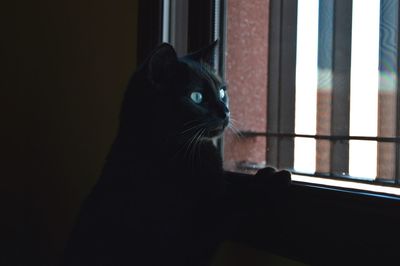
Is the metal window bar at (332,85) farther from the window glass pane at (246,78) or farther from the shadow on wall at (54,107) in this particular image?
the shadow on wall at (54,107)

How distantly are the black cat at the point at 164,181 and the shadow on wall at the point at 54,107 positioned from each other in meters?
0.48

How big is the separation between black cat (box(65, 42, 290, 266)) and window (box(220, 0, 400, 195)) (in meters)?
0.16

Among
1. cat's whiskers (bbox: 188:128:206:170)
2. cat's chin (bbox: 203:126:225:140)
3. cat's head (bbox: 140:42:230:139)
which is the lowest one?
cat's whiskers (bbox: 188:128:206:170)

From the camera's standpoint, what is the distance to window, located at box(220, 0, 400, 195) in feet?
2.53

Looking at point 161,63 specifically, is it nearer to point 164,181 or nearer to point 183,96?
point 183,96

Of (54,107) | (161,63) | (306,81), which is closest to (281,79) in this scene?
(306,81)

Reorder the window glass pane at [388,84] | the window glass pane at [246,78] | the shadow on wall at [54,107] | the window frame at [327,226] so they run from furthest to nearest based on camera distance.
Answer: the shadow on wall at [54,107] → the window glass pane at [246,78] → the window glass pane at [388,84] → the window frame at [327,226]

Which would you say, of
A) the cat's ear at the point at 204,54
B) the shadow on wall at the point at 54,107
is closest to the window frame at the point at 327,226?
the cat's ear at the point at 204,54

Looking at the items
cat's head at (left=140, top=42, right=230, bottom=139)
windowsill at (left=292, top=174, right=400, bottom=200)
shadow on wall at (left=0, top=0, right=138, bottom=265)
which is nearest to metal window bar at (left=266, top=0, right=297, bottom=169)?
windowsill at (left=292, top=174, right=400, bottom=200)

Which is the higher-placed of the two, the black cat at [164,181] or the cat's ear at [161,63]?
the cat's ear at [161,63]

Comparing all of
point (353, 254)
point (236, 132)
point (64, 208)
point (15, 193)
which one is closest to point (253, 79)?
point (236, 132)

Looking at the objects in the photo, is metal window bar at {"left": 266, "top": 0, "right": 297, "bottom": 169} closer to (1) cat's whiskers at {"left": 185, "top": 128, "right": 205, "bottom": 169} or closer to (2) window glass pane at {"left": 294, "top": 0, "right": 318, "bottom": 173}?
(2) window glass pane at {"left": 294, "top": 0, "right": 318, "bottom": 173}

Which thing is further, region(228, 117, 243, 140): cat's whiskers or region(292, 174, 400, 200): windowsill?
region(228, 117, 243, 140): cat's whiskers

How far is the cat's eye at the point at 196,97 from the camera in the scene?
32.6 inches
